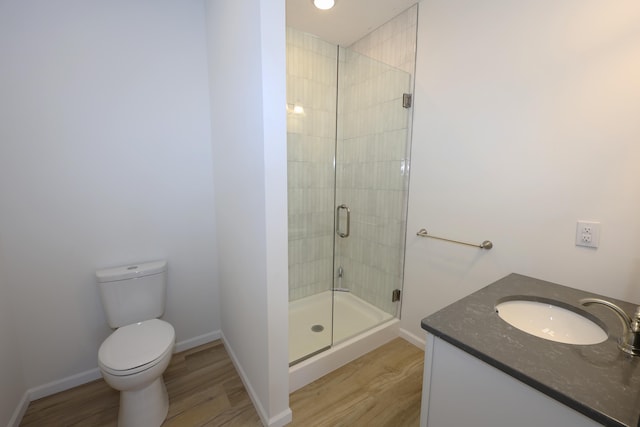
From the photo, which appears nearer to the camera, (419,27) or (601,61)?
(601,61)

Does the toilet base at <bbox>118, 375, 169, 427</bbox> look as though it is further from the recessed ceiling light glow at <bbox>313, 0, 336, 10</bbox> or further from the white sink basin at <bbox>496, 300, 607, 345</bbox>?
the recessed ceiling light glow at <bbox>313, 0, 336, 10</bbox>

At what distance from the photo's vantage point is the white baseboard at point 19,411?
4.62 feet

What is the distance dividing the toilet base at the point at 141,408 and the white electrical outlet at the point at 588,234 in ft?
7.86

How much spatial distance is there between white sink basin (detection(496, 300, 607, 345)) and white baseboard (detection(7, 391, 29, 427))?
2563 mm

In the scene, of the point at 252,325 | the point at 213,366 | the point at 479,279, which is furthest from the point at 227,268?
the point at 479,279

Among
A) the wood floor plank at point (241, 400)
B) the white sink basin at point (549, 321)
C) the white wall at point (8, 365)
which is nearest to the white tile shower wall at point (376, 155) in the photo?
the wood floor plank at point (241, 400)

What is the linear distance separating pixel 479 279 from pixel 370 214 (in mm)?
1061

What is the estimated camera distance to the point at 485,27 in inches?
61.4

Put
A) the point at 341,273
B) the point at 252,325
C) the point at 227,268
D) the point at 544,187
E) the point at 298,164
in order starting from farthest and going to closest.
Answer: the point at 341,273 → the point at 298,164 → the point at 227,268 → the point at 252,325 → the point at 544,187

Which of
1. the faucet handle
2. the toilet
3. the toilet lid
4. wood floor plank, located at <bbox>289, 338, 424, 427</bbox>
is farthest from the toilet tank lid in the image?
the faucet handle

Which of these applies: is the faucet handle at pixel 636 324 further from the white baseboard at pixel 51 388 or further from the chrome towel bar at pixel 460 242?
the white baseboard at pixel 51 388

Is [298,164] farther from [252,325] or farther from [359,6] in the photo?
[252,325]

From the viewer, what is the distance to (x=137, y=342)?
146 centimetres

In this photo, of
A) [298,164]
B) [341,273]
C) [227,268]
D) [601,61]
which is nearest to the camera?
[601,61]
